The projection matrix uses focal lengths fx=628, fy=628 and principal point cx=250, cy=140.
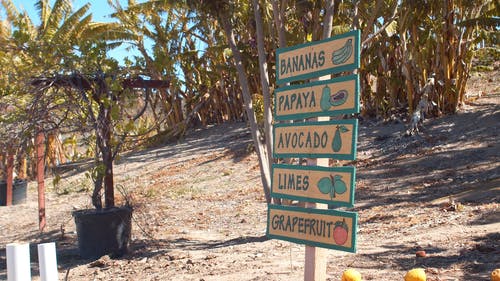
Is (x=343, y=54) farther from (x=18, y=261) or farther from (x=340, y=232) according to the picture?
(x=18, y=261)

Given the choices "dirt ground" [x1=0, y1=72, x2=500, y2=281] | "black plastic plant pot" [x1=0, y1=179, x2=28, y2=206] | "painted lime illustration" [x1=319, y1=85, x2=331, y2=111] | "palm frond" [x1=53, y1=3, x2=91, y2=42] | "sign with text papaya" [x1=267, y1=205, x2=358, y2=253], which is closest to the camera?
"sign with text papaya" [x1=267, y1=205, x2=358, y2=253]

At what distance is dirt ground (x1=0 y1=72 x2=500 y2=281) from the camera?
6.57 metres

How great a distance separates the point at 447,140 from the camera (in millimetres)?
13703

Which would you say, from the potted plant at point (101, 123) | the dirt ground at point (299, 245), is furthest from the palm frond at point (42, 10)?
the potted plant at point (101, 123)

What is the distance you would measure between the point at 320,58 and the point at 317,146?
645 millimetres

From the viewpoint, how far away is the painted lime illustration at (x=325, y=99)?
4.46 m

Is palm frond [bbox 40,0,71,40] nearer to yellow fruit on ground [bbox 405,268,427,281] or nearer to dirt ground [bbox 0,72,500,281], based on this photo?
dirt ground [bbox 0,72,500,281]

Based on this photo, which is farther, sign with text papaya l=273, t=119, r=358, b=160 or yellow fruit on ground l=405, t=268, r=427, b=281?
yellow fruit on ground l=405, t=268, r=427, b=281

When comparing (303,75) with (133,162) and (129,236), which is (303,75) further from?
(133,162)

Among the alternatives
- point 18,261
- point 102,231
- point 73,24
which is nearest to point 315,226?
point 18,261

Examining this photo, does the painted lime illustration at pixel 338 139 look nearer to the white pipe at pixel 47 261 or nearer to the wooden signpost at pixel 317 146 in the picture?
the wooden signpost at pixel 317 146

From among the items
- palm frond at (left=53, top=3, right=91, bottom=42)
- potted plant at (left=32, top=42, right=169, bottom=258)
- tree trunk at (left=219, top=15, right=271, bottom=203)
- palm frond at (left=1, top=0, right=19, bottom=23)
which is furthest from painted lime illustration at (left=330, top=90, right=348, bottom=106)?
palm frond at (left=1, top=0, right=19, bottom=23)

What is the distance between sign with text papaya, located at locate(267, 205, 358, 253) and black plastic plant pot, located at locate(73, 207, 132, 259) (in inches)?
154

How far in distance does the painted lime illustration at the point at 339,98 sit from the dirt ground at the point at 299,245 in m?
2.01
